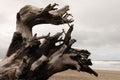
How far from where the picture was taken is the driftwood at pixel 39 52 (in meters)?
10.3

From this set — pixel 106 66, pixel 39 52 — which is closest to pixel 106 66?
pixel 106 66

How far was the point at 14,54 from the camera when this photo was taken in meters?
10.9

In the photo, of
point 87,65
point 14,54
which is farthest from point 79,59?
point 14,54

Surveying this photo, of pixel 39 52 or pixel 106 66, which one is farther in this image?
pixel 106 66

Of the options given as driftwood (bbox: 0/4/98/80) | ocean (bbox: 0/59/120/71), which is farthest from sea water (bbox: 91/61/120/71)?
driftwood (bbox: 0/4/98/80)

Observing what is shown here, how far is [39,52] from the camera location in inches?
426

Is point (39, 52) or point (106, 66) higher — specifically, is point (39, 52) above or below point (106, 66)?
above

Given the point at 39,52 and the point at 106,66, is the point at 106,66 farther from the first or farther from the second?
the point at 39,52

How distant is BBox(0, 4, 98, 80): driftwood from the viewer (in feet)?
33.8

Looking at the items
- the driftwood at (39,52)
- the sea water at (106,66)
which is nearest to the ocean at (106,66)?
the sea water at (106,66)

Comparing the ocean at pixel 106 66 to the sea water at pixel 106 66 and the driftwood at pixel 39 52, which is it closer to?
the sea water at pixel 106 66

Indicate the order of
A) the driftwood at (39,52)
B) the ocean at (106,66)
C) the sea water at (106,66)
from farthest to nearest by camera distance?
the sea water at (106,66)
the ocean at (106,66)
the driftwood at (39,52)

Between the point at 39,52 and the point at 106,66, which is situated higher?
the point at 39,52

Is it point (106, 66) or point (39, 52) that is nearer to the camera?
point (39, 52)
